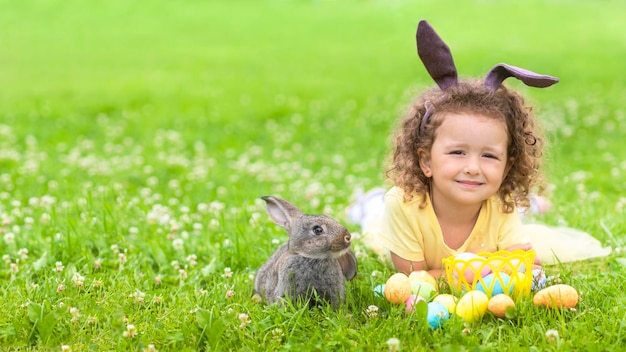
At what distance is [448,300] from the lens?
409 centimetres

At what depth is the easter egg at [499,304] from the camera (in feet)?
13.0

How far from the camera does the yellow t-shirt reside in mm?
4941

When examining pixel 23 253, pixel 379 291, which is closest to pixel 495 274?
pixel 379 291

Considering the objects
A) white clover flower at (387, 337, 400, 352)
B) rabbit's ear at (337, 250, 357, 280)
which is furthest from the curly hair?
white clover flower at (387, 337, 400, 352)

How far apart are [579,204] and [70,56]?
16.2 meters

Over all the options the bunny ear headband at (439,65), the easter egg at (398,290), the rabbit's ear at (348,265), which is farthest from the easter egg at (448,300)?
the bunny ear headband at (439,65)

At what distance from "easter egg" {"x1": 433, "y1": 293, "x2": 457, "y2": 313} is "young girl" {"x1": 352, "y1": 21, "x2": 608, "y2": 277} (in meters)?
0.72

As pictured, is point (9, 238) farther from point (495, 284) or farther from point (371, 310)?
point (495, 284)

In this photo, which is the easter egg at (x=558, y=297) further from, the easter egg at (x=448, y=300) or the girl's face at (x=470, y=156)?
the girl's face at (x=470, y=156)

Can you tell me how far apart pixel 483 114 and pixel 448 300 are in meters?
1.15

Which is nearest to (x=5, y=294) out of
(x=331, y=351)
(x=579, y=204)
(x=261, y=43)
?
(x=331, y=351)

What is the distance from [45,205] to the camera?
22.7 ft

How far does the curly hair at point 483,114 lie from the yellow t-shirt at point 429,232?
81mm

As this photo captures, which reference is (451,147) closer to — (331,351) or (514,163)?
(514,163)
